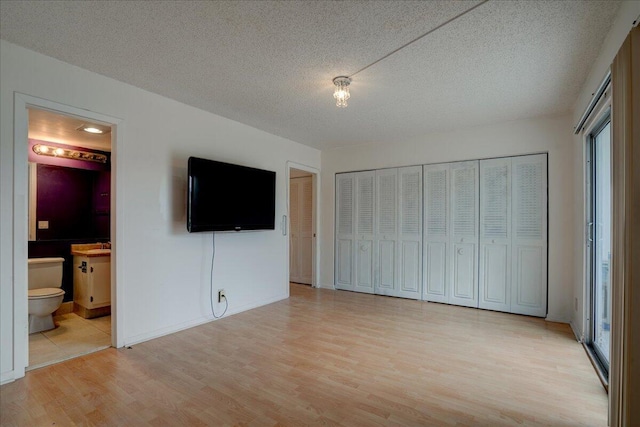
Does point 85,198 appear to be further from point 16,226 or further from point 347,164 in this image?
point 347,164

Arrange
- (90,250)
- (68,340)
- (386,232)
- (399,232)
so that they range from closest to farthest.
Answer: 1. (68,340)
2. (90,250)
3. (399,232)
4. (386,232)

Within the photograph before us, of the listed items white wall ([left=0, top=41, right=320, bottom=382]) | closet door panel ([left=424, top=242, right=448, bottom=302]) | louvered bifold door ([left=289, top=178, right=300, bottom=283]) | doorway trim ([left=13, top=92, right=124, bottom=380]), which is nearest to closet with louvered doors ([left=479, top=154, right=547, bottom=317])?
closet door panel ([left=424, top=242, right=448, bottom=302])

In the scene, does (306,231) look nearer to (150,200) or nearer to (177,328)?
(177,328)

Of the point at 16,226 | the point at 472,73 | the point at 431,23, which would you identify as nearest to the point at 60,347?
the point at 16,226

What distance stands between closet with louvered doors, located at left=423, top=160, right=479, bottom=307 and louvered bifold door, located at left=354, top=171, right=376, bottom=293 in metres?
0.90

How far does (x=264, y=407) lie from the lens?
2012 millimetres

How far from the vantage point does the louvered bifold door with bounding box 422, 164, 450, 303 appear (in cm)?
455

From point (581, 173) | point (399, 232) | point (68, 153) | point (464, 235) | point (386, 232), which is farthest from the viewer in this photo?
point (386, 232)

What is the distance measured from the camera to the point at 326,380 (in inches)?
92.8

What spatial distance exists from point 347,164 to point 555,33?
141 inches

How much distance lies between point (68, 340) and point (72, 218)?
2.01 m

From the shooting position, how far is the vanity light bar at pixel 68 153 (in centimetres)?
408

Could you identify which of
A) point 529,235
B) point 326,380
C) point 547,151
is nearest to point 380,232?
point 529,235

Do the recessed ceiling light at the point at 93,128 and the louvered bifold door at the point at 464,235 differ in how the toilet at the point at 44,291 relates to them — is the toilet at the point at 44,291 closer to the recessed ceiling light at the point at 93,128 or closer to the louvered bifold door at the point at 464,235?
the recessed ceiling light at the point at 93,128
